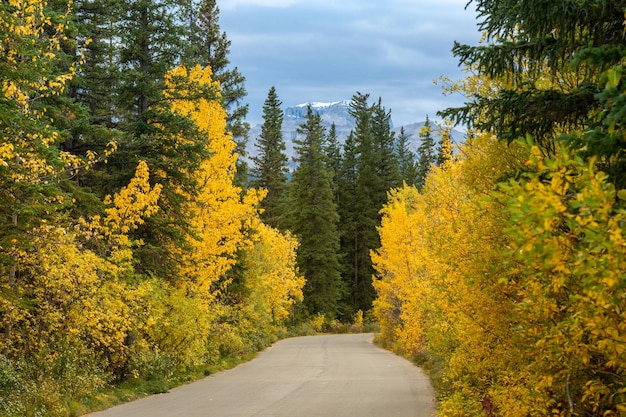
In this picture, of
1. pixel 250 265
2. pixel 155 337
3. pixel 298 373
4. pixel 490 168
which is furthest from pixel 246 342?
pixel 490 168

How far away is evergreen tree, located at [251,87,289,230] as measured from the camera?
202 feet

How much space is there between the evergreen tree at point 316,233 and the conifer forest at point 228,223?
2571 cm

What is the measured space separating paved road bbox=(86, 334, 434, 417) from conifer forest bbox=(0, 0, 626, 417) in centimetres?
88

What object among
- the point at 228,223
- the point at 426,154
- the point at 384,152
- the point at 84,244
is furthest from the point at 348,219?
the point at 84,244

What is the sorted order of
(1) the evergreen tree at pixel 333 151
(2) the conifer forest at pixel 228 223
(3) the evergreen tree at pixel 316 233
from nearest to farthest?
(2) the conifer forest at pixel 228 223 → (3) the evergreen tree at pixel 316 233 → (1) the evergreen tree at pixel 333 151

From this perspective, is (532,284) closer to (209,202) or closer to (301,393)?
(301,393)

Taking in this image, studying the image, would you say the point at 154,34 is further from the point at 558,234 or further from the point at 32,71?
the point at 558,234

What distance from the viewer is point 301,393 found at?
1551cm

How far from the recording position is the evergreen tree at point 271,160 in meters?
61.6

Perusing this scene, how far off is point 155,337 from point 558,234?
16043 mm

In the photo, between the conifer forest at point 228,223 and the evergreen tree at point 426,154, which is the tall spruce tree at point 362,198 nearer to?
the evergreen tree at point 426,154

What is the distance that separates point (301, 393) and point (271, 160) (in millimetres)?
48858

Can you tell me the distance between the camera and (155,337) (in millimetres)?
18641

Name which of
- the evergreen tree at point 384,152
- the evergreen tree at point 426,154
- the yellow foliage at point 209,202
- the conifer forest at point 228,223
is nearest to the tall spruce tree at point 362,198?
the evergreen tree at point 384,152
